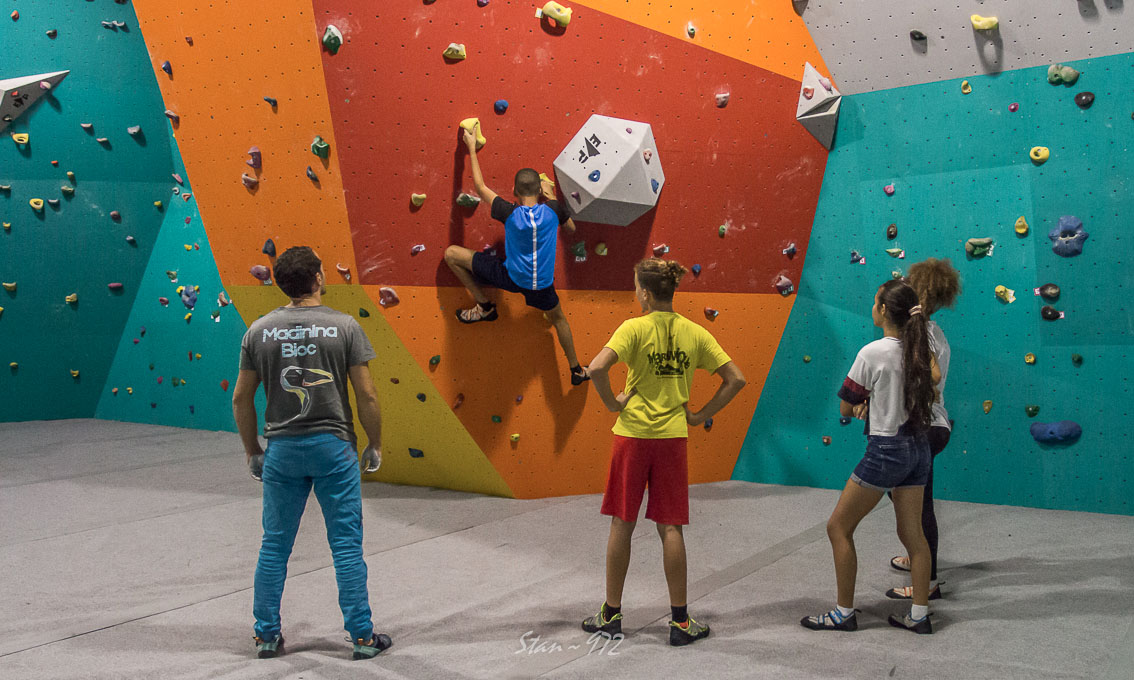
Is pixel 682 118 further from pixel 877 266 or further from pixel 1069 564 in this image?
pixel 1069 564

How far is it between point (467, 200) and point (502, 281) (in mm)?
450

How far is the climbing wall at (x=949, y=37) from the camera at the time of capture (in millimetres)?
4340

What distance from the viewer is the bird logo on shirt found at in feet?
8.96

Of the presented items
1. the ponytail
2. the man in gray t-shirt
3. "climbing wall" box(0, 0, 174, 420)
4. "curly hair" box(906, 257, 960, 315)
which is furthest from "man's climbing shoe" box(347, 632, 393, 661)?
"climbing wall" box(0, 0, 174, 420)

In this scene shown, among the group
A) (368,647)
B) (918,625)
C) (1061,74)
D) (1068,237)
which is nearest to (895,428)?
(918,625)

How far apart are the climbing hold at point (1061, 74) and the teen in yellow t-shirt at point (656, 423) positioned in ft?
9.18

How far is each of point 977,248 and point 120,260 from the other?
680 cm

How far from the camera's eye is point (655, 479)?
113 inches

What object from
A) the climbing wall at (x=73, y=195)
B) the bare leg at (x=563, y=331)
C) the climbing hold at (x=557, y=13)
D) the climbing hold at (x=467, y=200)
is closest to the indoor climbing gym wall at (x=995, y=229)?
the bare leg at (x=563, y=331)

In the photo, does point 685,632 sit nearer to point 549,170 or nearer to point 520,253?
point 520,253

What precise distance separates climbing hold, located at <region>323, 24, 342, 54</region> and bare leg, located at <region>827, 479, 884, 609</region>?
3.04 metres

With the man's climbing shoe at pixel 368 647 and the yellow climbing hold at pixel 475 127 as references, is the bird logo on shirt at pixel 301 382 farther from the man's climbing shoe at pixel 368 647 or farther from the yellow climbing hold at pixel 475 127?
the yellow climbing hold at pixel 475 127

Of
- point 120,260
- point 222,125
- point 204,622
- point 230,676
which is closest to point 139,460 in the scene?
point 120,260

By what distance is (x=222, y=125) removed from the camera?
4621mm
